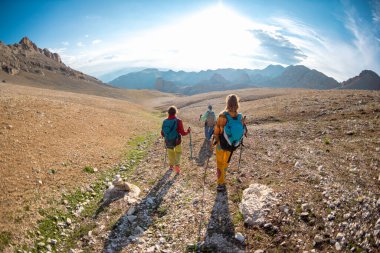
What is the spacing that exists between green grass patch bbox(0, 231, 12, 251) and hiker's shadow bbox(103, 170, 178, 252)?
2.96 metres

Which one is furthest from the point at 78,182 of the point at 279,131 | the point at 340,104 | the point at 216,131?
the point at 340,104

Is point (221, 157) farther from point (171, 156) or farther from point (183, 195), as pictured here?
point (171, 156)

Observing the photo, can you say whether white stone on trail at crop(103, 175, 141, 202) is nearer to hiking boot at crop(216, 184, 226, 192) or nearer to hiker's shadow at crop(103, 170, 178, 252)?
hiker's shadow at crop(103, 170, 178, 252)

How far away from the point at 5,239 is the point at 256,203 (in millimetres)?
8498

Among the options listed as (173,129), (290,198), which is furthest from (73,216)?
(290,198)

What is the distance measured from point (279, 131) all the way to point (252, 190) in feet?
44.8

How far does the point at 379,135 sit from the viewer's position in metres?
16.6

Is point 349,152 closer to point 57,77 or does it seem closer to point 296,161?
point 296,161

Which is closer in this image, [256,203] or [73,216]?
[256,203]

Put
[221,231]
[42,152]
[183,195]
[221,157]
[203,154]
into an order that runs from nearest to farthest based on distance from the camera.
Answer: [221,231], [221,157], [183,195], [42,152], [203,154]

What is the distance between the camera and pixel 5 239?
8.02 m

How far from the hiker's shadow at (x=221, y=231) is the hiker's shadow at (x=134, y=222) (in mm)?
2442

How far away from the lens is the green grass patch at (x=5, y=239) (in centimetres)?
778

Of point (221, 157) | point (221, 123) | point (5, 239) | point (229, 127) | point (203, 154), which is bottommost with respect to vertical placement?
point (5, 239)
